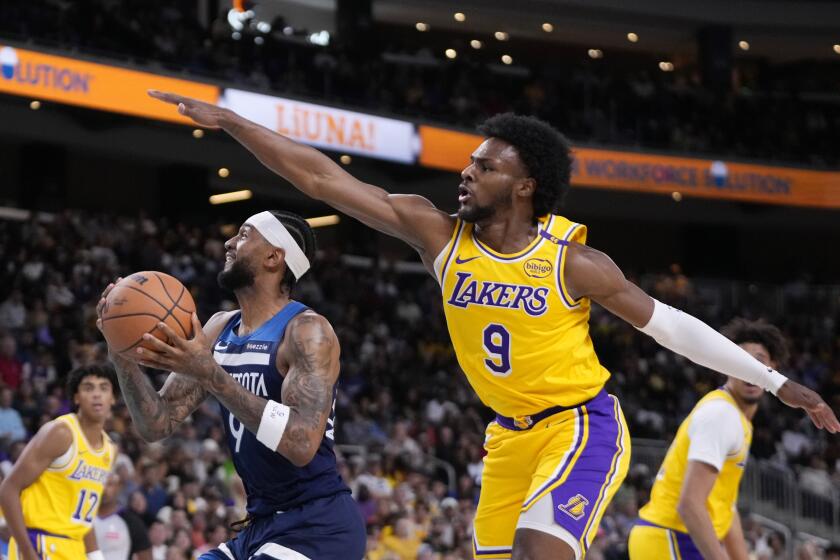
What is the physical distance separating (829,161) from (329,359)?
26082mm

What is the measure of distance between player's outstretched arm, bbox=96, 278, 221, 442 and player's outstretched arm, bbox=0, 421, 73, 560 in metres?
2.32

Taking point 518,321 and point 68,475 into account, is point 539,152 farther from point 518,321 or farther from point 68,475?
point 68,475

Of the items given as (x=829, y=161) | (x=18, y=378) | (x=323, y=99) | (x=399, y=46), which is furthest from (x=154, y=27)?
(x=829, y=161)

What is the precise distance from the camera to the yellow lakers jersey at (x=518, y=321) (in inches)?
215

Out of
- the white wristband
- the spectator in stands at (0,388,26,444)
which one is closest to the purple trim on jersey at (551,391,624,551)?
the white wristband

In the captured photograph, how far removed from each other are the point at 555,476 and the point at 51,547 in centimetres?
364

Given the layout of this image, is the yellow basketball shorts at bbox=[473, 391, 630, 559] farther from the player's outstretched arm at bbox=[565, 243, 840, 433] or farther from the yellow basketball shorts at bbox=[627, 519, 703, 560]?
the yellow basketball shorts at bbox=[627, 519, 703, 560]

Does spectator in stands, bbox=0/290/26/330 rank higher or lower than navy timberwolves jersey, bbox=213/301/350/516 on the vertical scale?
higher

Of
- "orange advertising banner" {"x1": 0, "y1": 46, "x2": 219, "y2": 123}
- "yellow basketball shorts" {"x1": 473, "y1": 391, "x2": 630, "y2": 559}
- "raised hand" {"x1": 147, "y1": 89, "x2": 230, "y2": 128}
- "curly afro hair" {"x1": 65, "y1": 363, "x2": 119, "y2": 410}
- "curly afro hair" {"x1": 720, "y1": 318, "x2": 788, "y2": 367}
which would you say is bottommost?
"yellow basketball shorts" {"x1": 473, "y1": 391, "x2": 630, "y2": 559}

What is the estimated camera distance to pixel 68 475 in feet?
25.2

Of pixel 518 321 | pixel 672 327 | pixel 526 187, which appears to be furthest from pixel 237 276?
pixel 672 327

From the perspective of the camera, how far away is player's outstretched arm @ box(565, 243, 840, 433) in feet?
18.0

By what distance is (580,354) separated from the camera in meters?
5.60

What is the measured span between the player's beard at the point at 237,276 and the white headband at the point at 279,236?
6.2 inches
